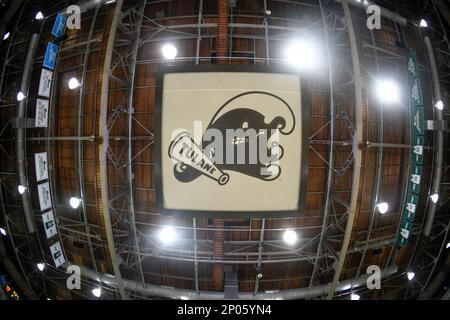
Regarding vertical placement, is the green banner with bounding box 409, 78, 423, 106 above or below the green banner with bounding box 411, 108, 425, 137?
above

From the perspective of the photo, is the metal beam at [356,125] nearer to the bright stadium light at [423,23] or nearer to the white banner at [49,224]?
the bright stadium light at [423,23]

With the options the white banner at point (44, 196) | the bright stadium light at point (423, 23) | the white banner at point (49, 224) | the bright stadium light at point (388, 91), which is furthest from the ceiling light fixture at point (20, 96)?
the bright stadium light at point (423, 23)

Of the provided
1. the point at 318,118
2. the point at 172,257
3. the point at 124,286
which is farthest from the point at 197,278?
the point at 318,118

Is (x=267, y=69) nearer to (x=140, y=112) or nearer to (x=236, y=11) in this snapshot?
(x=236, y=11)

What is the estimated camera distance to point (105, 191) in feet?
32.1

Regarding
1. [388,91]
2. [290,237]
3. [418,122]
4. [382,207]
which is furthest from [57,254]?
[418,122]

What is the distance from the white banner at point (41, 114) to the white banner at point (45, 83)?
0.40 metres

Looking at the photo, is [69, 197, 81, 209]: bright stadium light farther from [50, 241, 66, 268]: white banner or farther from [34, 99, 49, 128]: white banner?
[34, 99, 49, 128]: white banner

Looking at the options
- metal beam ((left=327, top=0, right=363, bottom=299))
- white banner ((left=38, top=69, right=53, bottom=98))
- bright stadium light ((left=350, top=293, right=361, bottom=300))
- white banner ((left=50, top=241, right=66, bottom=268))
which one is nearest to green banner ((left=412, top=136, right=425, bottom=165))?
metal beam ((left=327, top=0, right=363, bottom=299))

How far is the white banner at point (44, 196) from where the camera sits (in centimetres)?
1136

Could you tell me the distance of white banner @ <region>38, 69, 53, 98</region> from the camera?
11.0 metres

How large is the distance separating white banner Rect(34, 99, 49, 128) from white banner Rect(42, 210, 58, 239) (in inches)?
177

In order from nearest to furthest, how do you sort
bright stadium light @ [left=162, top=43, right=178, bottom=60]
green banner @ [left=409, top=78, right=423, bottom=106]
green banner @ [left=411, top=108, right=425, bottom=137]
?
bright stadium light @ [left=162, top=43, right=178, bottom=60] → green banner @ [left=411, top=108, right=425, bottom=137] → green banner @ [left=409, top=78, right=423, bottom=106]

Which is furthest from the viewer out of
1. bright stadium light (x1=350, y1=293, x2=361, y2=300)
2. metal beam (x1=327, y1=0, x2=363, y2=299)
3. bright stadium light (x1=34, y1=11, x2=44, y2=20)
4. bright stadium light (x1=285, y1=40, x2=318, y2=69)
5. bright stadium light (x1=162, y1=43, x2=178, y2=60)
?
bright stadium light (x1=34, y1=11, x2=44, y2=20)
